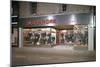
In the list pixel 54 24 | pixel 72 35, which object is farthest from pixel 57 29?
pixel 72 35

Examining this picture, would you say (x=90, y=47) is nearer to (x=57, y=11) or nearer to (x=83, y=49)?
(x=83, y=49)

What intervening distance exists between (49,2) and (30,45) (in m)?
0.65

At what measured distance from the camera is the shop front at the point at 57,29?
2.49m

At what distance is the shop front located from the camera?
8.18ft

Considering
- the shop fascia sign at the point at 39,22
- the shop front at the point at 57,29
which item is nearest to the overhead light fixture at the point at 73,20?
the shop front at the point at 57,29

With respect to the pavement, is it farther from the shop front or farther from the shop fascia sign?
the shop fascia sign

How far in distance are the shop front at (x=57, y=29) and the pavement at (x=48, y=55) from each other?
0.27ft

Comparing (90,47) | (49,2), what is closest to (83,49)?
(90,47)

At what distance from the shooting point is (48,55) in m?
2.57

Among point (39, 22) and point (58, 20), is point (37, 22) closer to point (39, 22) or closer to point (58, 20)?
point (39, 22)

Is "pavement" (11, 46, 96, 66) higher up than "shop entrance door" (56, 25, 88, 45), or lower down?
lower down

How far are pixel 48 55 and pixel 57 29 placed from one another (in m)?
0.39

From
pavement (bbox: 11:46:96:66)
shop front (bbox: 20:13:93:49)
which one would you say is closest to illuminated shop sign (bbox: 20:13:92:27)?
shop front (bbox: 20:13:93:49)

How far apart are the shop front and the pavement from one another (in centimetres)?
8
